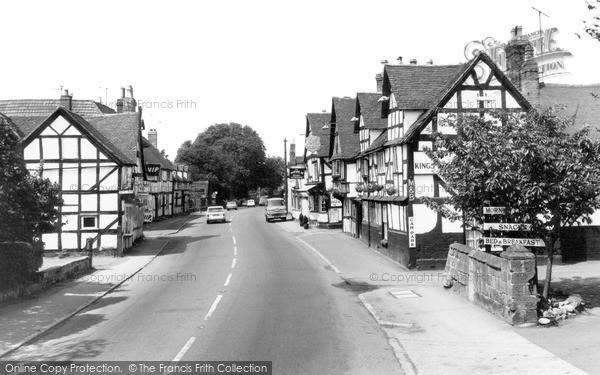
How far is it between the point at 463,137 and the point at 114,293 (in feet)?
39.8

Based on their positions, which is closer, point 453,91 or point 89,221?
point 453,91

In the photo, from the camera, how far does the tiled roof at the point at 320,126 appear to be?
44537 mm

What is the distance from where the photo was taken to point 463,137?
551 inches

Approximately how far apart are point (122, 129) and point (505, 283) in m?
26.9

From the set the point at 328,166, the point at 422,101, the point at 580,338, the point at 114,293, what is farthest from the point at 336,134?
the point at 580,338

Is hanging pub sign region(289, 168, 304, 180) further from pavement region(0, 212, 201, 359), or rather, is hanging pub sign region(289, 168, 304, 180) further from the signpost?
the signpost

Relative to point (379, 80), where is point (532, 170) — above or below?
below

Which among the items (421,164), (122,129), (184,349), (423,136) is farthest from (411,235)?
(122,129)

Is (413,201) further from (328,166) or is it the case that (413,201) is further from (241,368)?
(328,166)

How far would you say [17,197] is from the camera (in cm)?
1560

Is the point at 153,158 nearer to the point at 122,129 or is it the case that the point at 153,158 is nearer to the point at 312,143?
the point at 312,143

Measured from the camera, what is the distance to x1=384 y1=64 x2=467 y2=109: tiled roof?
2267cm

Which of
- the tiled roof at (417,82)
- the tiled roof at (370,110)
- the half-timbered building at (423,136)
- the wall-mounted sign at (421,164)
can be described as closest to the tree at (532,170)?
the half-timbered building at (423,136)

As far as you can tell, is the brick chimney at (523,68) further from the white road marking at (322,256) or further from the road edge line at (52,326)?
the road edge line at (52,326)
